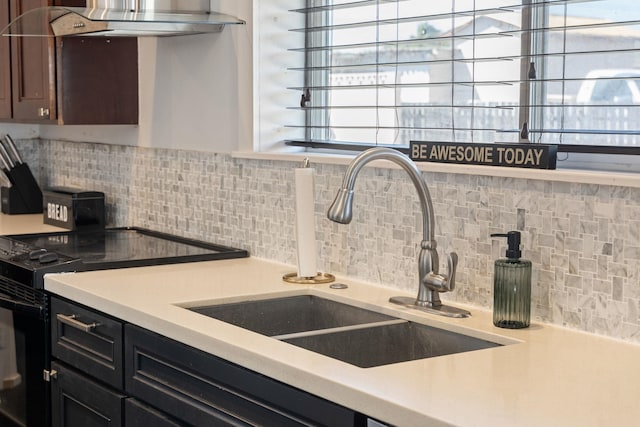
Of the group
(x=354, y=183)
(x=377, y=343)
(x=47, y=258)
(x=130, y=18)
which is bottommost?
(x=377, y=343)

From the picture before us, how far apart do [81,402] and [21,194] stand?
1799 mm

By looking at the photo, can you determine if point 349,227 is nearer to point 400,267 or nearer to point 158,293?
point 400,267

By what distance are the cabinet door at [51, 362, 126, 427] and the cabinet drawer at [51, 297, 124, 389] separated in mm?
28

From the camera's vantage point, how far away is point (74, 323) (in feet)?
8.43

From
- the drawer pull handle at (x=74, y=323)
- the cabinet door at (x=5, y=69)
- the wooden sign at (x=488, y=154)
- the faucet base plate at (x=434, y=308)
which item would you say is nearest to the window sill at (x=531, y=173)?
the wooden sign at (x=488, y=154)

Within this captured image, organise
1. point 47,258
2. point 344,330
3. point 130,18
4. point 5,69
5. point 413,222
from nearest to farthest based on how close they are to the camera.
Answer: point 344,330 → point 413,222 → point 47,258 → point 130,18 → point 5,69

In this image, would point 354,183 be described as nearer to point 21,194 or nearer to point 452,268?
point 452,268

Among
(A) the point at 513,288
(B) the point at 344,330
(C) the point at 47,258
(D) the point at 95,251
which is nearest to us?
(A) the point at 513,288

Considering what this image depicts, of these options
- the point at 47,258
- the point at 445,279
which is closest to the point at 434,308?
the point at 445,279

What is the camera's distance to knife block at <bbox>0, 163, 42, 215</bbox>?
4160 mm

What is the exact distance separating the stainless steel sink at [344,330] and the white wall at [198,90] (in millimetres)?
751

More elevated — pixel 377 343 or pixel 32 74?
pixel 32 74

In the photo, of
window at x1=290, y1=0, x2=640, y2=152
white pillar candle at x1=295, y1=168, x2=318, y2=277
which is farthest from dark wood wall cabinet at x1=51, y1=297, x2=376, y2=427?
window at x1=290, y1=0, x2=640, y2=152

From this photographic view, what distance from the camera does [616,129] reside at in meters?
2.23
